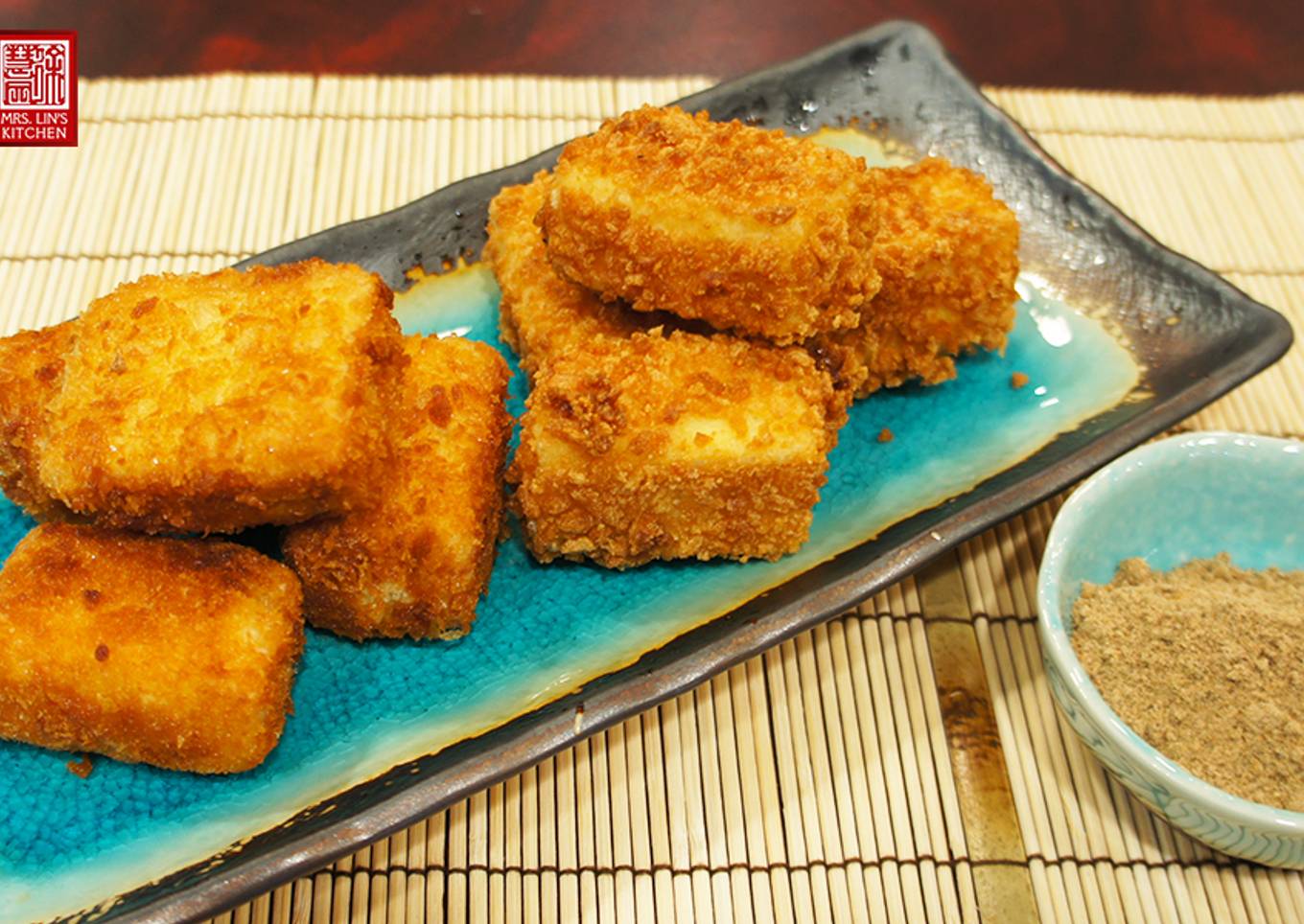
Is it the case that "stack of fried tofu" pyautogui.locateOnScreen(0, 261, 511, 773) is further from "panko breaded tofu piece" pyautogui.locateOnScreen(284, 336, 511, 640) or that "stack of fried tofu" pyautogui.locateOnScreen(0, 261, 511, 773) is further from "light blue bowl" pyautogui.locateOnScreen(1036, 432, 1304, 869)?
"light blue bowl" pyautogui.locateOnScreen(1036, 432, 1304, 869)

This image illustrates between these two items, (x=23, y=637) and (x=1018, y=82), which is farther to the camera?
(x=1018, y=82)

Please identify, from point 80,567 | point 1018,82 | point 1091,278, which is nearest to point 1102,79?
point 1018,82

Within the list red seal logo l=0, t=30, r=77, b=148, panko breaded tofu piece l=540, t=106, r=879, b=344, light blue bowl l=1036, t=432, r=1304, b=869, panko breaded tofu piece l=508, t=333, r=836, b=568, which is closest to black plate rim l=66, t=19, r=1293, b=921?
light blue bowl l=1036, t=432, r=1304, b=869

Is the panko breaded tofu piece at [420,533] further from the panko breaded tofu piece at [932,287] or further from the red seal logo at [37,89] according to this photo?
the red seal logo at [37,89]

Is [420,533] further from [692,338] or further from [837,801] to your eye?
[837,801]

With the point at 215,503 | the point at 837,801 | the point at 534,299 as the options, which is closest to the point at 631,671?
the point at 837,801

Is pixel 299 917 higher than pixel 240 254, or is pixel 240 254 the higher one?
pixel 240 254

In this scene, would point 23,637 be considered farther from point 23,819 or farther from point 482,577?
point 482,577

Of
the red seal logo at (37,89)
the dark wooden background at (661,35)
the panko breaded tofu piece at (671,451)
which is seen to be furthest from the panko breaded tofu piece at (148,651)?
the dark wooden background at (661,35)
